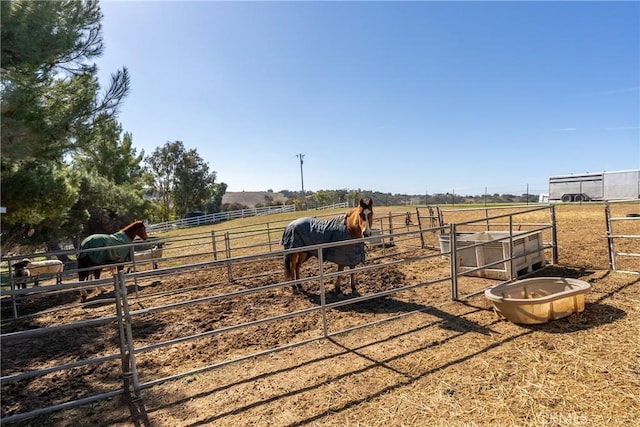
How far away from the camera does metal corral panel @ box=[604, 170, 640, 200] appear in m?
22.2

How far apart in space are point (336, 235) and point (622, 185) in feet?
88.4

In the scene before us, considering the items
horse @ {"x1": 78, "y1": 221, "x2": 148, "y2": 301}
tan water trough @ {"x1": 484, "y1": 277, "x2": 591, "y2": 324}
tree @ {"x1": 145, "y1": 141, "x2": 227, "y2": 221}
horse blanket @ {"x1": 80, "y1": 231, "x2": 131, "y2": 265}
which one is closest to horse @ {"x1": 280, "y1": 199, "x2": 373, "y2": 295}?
tan water trough @ {"x1": 484, "y1": 277, "x2": 591, "y2": 324}

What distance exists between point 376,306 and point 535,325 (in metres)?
1.84

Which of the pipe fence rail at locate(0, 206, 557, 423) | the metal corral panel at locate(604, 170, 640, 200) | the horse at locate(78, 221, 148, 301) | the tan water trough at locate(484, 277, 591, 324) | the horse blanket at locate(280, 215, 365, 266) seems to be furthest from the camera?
the metal corral panel at locate(604, 170, 640, 200)

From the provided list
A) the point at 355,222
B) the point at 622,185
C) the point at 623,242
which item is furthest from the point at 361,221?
the point at 622,185

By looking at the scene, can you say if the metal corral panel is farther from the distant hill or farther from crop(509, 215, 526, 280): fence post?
the distant hill

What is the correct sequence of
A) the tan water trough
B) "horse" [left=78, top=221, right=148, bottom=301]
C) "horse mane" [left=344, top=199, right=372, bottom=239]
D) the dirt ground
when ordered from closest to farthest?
the dirt ground < the tan water trough < "horse mane" [left=344, top=199, right=372, bottom=239] < "horse" [left=78, top=221, right=148, bottom=301]

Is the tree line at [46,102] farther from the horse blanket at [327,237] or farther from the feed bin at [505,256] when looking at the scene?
the feed bin at [505,256]

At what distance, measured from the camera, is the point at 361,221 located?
5.06m

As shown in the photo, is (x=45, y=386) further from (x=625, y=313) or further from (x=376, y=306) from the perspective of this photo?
(x=625, y=313)

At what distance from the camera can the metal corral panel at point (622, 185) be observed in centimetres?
2223

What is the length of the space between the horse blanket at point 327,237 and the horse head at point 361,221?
101 millimetres

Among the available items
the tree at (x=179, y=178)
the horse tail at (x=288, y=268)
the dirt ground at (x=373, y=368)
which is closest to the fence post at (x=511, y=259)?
the dirt ground at (x=373, y=368)

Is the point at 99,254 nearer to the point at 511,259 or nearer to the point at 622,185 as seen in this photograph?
the point at 511,259
